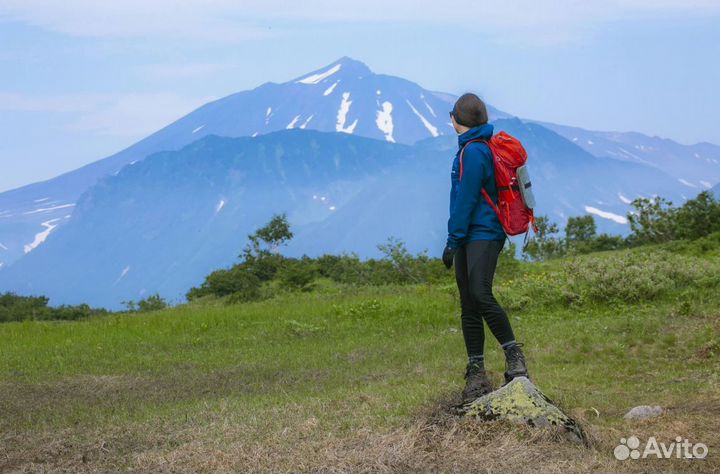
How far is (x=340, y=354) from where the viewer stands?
1274 cm

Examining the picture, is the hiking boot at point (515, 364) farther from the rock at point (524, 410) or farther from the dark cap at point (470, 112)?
the dark cap at point (470, 112)

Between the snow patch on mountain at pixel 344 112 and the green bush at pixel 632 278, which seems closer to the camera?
the green bush at pixel 632 278

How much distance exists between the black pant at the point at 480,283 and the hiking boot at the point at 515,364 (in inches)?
3.4

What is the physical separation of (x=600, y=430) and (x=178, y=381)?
20.3ft

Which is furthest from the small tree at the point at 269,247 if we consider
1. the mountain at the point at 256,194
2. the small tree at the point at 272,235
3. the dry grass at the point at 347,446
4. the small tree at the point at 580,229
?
the mountain at the point at 256,194

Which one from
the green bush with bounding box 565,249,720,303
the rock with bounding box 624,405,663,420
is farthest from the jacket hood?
the green bush with bounding box 565,249,720,303

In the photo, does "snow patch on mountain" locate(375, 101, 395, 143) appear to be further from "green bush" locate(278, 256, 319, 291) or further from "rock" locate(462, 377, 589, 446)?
"rock" locate(462, 377, 589, 446)

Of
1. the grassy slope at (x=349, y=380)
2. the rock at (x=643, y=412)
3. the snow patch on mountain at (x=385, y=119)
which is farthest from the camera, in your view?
the snow patch on mountain at (x=385, y=119)

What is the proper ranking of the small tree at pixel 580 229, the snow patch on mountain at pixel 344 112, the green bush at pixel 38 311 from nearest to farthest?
1. the green bush at pixel 38 311
2. the small tree at pixel 580 229
3. the snow patch on mountain at pixel 344 112

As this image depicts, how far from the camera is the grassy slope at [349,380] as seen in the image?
6.35 metres

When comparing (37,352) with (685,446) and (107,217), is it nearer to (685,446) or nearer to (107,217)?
(685,446)

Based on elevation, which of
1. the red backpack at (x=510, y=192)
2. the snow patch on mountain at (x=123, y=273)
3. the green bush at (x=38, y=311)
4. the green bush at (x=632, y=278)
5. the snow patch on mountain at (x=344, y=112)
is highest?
the snow patch on mountain at (x=344, y=112)

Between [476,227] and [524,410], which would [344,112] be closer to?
[476,227]

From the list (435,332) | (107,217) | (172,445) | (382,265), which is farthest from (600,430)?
(107,217)
